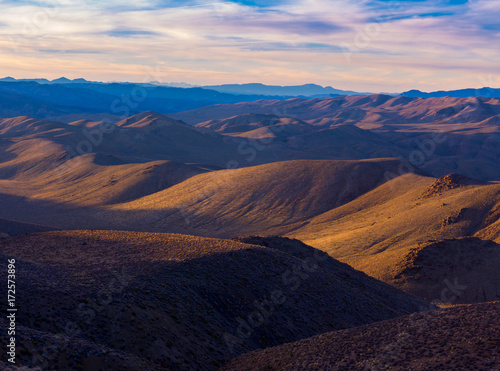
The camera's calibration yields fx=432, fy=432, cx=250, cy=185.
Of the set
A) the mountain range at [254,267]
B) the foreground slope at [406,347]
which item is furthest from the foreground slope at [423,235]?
the foreground slope at [406,347]

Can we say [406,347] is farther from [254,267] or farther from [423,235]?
[423,235]

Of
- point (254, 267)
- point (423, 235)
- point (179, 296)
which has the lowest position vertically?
point (423, 235)

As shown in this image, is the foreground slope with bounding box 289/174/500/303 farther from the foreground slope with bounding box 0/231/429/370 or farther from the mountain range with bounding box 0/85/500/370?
the foreground slope with bounding box 0/231/429/370

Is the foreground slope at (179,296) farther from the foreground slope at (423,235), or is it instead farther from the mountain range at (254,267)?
the foreground slope at (423,235)

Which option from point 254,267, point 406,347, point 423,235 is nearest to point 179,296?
point 254,267

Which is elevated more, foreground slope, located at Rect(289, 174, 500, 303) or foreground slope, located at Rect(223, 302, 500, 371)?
foreground slope, located at Rect(223, 302, 500, 371)

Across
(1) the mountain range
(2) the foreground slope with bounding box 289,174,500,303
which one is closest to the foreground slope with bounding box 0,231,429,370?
(1) the mountain range
